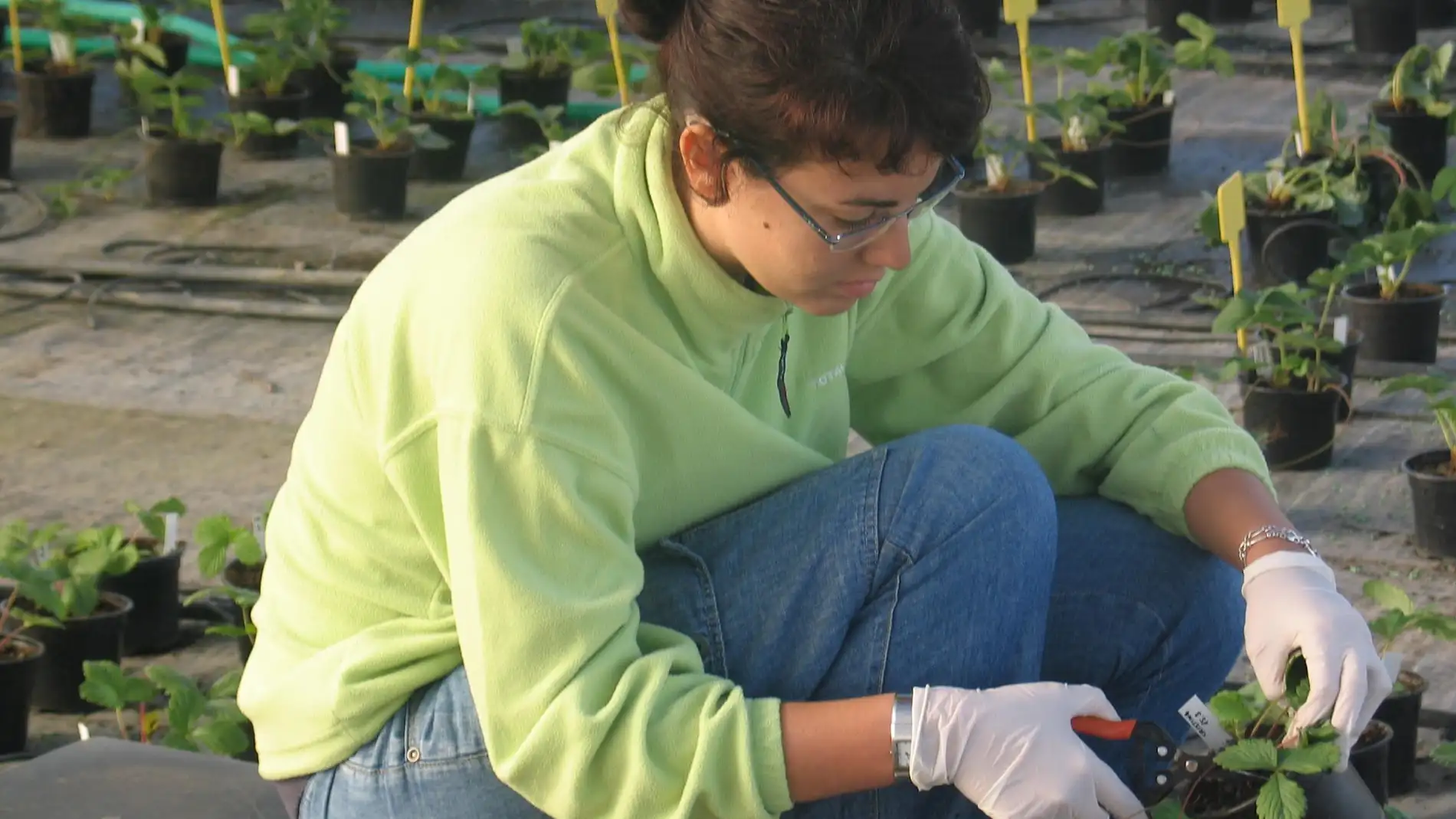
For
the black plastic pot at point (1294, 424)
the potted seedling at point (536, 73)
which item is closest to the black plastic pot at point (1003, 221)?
the black plastic pot at point (1294, 424)

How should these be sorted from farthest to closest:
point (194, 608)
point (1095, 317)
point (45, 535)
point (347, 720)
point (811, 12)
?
point (1095, 317), point (194, 608), point (45, 535), point (347, 720), point (811, 12)

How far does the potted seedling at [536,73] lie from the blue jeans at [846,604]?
3.78m

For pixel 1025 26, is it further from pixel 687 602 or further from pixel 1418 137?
pixel 687 602

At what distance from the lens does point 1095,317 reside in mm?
3707

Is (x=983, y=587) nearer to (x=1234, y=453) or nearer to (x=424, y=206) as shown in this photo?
(x=1234, y=453)

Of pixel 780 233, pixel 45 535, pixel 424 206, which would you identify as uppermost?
pixel 780 233

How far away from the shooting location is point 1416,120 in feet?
14.5

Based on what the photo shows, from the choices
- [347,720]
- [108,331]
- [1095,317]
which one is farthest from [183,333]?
[347,720]

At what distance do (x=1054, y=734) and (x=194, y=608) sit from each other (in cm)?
152

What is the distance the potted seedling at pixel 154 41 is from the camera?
5137 millimetres

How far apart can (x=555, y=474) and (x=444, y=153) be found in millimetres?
3658

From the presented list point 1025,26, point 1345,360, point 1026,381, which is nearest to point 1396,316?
point 1345,360

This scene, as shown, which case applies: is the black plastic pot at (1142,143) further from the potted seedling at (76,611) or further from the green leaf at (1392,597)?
the potted seedling at (76,611)

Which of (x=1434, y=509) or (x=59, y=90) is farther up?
(x=1434, y=509)
